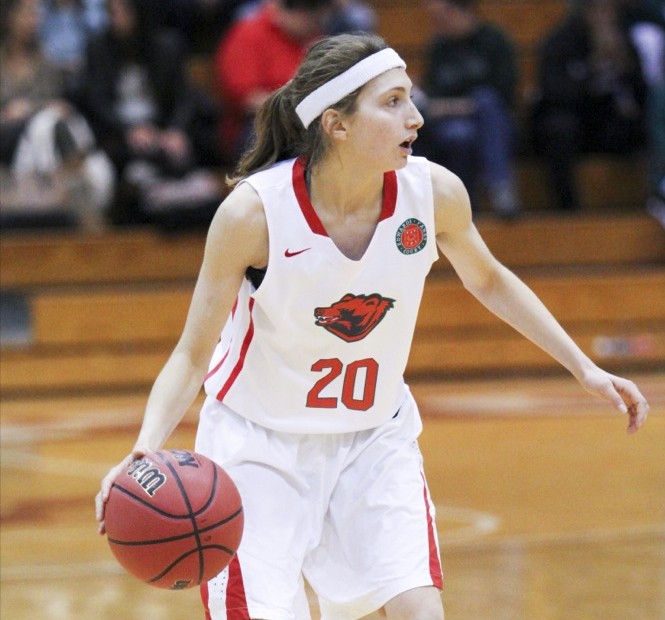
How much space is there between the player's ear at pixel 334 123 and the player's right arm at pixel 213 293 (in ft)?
0.89

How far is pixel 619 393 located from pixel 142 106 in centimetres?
713

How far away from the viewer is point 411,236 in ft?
11.6

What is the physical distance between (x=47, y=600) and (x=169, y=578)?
7.17 ft

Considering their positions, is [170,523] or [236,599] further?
[236,599]

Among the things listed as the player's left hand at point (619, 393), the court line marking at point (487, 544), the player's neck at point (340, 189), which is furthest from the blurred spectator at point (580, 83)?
the player's neck at point (340, 189)

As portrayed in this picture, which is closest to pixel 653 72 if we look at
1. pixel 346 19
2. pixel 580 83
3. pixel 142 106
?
pixel 580 83

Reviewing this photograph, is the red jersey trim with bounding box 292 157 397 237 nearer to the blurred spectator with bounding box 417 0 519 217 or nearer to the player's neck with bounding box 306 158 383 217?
the player's neck with bounding box 306 158 383 217

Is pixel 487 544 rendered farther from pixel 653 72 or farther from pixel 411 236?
pixel 653 72

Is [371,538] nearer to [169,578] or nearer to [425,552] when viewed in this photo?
[425,552]

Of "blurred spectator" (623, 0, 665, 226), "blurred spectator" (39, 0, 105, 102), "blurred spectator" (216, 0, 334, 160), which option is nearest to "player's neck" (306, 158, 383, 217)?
"blurred spectator" (216, 0, 334, 160)

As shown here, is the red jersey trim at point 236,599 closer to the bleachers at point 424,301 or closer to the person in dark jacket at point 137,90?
the bleachers at point 424,301

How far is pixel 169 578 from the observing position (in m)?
3.16

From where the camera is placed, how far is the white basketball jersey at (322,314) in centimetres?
344

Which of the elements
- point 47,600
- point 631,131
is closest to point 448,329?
point 631,131
